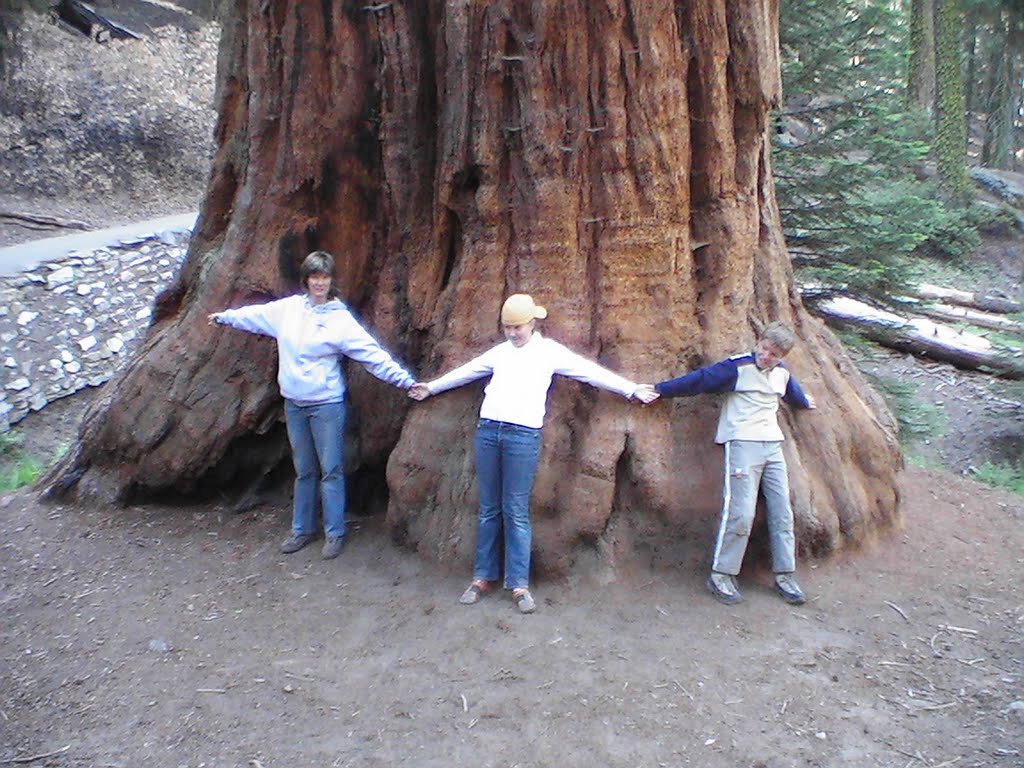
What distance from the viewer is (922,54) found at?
23.4 metres

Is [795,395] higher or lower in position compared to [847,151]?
lower

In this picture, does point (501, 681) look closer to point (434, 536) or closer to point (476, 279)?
point (434, 536)

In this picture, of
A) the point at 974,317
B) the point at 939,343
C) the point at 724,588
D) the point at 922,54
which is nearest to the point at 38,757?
the point at 724,588

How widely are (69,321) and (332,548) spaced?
424 inches

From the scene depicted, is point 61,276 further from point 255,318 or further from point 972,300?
point 972,300

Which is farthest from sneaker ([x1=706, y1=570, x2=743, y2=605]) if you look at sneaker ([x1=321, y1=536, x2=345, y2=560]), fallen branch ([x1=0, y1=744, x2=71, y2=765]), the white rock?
the white rock

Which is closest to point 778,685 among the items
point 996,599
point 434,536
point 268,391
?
point 996,599

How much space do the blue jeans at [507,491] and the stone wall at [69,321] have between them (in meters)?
10.5

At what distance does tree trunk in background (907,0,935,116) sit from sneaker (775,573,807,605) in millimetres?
19471

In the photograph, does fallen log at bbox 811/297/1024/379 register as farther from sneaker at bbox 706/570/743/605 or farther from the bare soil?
sneaker at bbox 706/570/743/605

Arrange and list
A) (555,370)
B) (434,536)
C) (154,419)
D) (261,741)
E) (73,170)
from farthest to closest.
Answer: (73,170) < (154,419) < (434,536) < (555,370) < (261,741)

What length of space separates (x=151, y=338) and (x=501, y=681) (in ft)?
13.3

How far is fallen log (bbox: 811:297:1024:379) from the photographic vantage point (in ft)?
46.5

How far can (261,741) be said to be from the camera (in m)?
4.47
